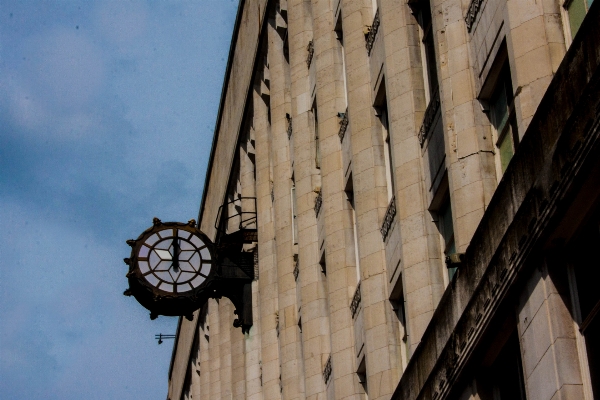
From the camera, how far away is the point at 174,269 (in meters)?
41.7

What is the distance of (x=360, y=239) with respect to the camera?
31.6 m

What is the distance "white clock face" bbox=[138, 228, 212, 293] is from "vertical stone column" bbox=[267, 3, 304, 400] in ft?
7.84

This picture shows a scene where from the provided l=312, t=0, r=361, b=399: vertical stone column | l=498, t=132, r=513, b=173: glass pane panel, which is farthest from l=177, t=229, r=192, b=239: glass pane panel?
l=498, t=132, r=513, b=173: glass pane panel

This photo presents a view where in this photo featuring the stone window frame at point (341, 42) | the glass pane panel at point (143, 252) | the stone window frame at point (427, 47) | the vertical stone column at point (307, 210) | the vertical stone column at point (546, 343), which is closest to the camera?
the vertical stone column at point (546, 343)

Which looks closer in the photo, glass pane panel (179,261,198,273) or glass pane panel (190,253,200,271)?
glass pane panel (179,261,198,273)

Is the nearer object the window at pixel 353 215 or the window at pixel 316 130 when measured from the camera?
the window at pixel 353 215

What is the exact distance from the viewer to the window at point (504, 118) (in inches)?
909

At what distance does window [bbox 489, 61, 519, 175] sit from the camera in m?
23.1

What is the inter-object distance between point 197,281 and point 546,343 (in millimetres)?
24170

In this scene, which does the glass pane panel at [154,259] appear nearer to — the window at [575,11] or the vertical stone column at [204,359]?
the vertical stone column at [204,359]

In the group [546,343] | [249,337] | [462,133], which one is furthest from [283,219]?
[546,343]

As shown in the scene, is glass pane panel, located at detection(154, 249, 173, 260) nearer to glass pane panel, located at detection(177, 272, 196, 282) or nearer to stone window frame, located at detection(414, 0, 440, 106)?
glass pane panel, located at detection(177, 272, 196, 282)

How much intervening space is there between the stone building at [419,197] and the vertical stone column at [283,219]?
6cm

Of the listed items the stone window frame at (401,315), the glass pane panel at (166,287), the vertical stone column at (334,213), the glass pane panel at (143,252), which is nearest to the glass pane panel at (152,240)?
the glass pane panel at (143,252)
